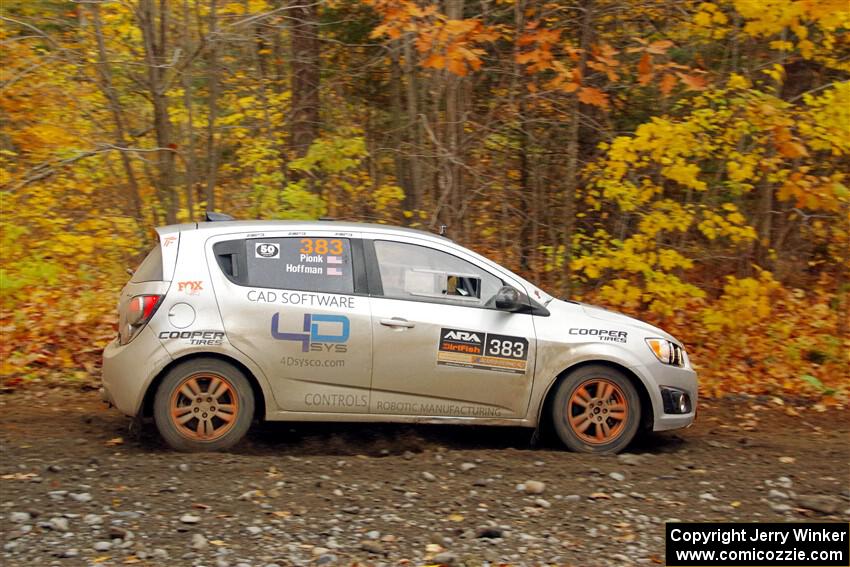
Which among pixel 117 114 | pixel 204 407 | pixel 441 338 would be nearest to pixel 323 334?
pixel 441 338

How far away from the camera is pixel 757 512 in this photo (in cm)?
562

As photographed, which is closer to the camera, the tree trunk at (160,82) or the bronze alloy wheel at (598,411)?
the bronze alloy wheel at (598,411)

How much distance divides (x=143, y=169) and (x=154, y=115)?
944mm

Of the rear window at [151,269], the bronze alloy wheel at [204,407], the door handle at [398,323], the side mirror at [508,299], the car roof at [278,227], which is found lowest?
the bronze alloy wheel at [204,407]

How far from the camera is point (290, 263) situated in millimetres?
6750

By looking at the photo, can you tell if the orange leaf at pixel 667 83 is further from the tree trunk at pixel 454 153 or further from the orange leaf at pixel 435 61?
the tree trunk at pixel 454 153

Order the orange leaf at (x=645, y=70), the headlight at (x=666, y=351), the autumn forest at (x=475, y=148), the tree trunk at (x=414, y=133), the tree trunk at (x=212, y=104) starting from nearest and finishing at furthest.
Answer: the headlight at (x=666, y=351) → the orange leaf at (x=645, y=70) → the autumn forest at (x=475, y=148) → the tree trunk at (x=212, y=104) → the tree trunk at (x=414, y=133)

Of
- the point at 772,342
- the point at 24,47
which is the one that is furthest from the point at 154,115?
the point at 772,342

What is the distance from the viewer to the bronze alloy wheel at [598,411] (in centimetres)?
690

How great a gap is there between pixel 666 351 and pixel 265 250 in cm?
318

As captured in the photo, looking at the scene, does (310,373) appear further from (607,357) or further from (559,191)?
(559,191)

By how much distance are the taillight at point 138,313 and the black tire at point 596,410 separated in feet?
9.99

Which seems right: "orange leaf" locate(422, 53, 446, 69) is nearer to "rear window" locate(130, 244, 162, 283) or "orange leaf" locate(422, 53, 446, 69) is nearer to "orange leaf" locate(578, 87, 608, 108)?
"orange leaf" locate(578, 87, 608, 108)

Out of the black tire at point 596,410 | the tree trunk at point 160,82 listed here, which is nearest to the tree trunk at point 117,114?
the tree trunk at point 160,82
